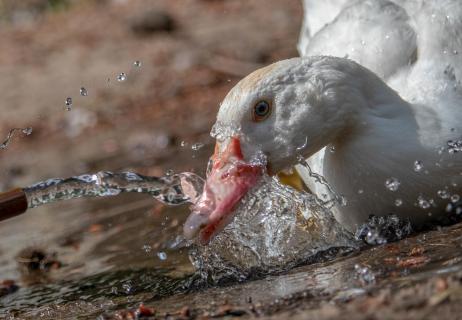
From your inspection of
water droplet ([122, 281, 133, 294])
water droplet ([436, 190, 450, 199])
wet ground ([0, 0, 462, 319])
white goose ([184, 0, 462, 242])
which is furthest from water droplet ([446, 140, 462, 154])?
water droplet ([122, 281, 133, 294])

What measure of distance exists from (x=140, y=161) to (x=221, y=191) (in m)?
3.47

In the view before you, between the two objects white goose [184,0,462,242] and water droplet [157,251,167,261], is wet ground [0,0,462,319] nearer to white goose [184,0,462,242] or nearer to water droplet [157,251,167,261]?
water droplet [157,251,167,261]

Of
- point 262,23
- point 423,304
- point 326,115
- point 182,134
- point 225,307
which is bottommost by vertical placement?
point 423,304

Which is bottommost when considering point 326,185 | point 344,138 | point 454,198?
point 454,198

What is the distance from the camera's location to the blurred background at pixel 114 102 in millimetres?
5152

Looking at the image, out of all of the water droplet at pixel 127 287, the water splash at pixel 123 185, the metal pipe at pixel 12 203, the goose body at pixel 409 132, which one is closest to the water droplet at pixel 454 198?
→ the goose body at pixel 409 132

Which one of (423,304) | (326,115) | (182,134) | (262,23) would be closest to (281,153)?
(326,115)

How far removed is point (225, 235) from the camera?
3984 mm

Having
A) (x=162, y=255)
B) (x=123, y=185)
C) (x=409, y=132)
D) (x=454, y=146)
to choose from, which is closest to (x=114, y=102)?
(x=162, y=255)

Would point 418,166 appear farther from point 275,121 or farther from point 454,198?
point 275,121

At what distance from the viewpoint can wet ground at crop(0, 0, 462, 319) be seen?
124 inches

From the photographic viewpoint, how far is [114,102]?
914 cm

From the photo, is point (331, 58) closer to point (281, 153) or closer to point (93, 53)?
point (281, 153)

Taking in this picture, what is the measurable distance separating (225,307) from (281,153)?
2.63 feet
